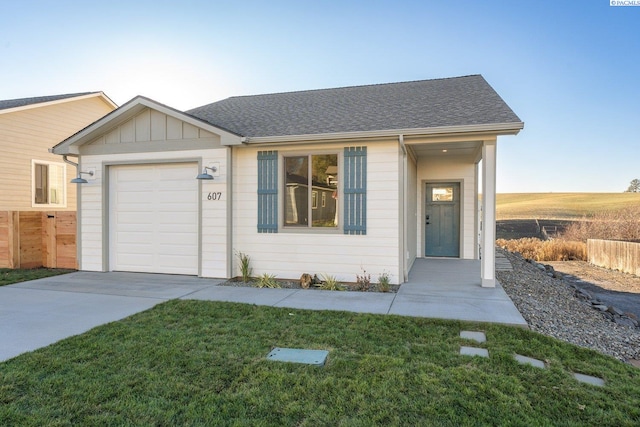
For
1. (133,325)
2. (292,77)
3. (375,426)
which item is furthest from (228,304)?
(292,77)

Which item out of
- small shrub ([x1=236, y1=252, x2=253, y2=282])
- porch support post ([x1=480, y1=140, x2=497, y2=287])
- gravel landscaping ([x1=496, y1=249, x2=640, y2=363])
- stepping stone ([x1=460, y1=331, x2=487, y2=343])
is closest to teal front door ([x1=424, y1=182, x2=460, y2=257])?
gravel landscaping ([x1=496, y1=249, x2=640, y2=363])

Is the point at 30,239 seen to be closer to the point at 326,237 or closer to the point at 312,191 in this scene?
the point at 312,191

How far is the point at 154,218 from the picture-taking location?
7953 mm

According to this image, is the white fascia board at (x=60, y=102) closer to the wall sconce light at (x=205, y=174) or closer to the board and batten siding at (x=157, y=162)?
the board and batten siding at (x=157, y=162)

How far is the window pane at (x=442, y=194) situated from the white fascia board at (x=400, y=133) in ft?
14.3

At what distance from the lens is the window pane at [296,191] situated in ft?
23.6

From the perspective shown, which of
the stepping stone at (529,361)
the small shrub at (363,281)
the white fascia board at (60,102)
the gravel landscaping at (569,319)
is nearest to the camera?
the stepping stone at (529,361)

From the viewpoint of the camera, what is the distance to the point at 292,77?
1572 centimetres

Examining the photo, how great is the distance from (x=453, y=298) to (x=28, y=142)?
13.1m

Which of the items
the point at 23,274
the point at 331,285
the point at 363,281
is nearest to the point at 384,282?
the point at 363,281

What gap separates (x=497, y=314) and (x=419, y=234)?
589cm

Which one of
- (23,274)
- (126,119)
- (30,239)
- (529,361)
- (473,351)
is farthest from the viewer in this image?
(30,239)

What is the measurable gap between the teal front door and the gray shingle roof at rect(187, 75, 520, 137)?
2.82 meters

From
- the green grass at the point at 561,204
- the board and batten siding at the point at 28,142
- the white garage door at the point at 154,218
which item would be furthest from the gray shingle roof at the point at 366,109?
the green grass at the point at 561,204
